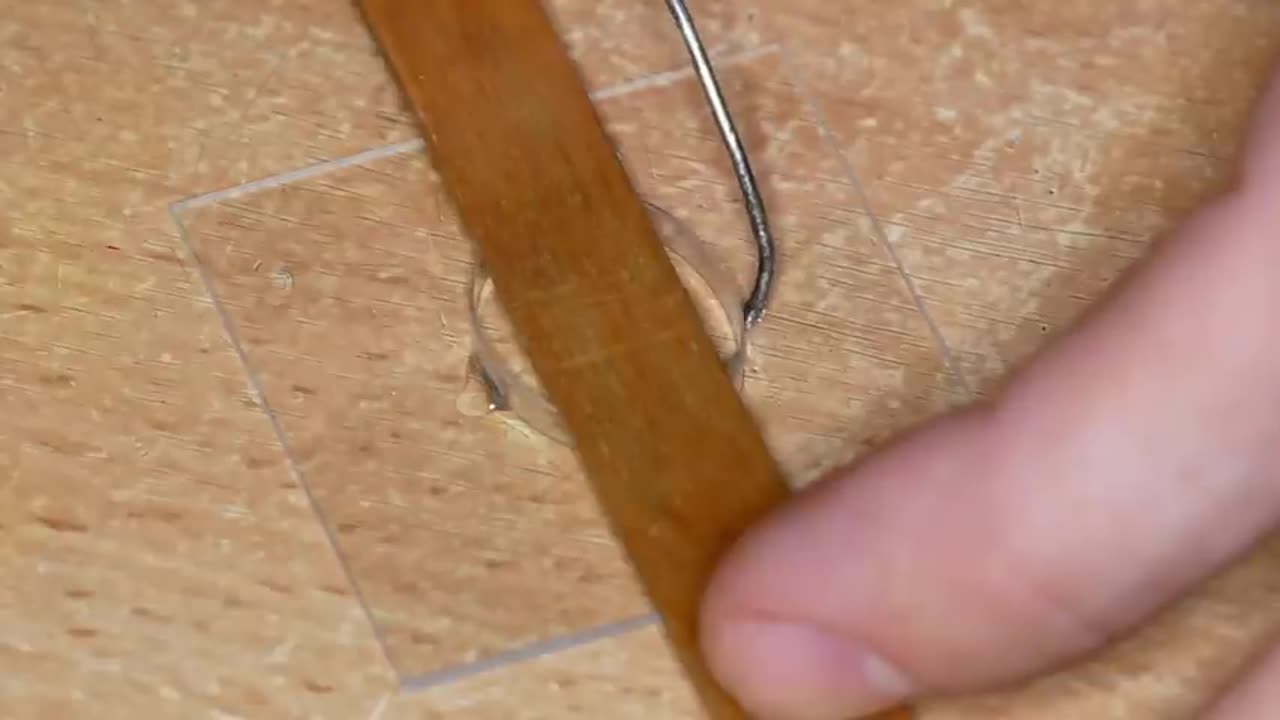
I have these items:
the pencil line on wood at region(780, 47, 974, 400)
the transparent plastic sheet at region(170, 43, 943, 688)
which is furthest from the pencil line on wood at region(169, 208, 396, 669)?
the pencil line on wood at region(780, 47, 974, 400)

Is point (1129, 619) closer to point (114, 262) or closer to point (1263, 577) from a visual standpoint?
point (1263, 577)

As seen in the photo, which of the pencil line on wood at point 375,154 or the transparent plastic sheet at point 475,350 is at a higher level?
the pencil line on wood at point 375,154

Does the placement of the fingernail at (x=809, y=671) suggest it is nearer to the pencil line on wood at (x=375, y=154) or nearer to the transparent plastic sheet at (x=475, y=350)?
the transparent plastic sheet at (x=475, y=350)

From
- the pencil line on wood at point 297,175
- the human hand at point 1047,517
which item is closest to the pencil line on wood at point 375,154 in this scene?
the pencil line on wood at point 297,175

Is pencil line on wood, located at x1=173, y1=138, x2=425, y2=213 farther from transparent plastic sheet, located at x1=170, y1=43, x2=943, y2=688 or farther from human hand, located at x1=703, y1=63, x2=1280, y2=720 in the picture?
human hand, located at x1=703, y1=63, x2=1280, y2=720

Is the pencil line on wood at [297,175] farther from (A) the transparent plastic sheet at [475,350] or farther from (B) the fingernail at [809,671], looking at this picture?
(B) the fingernail at [809,671]

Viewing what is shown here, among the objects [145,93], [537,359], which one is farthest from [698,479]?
[145,93]
